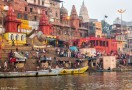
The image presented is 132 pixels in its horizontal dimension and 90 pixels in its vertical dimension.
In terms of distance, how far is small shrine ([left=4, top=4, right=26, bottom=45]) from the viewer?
5437cm

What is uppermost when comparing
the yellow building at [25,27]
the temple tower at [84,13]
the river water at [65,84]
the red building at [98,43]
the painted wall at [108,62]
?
the temple tower at [84,13]

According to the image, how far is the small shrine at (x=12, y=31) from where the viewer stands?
54.4 m

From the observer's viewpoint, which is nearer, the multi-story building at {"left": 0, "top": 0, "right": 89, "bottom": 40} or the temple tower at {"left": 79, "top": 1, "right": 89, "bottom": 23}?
the multi-story building at {"left": 0, "top": 0, "right": 89, "bottom": 40}

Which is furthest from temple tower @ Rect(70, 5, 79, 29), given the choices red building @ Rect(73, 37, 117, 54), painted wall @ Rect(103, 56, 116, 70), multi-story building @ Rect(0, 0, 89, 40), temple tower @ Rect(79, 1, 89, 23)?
painted wall @ Rect(103, 56, 116, 70)

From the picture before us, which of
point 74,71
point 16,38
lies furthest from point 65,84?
point 16,38

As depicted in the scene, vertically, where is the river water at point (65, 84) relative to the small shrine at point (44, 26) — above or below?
below

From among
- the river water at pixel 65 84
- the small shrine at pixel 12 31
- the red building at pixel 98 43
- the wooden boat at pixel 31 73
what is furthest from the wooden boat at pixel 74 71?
the red building at pixel 98 43

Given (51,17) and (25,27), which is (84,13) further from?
(25,27)

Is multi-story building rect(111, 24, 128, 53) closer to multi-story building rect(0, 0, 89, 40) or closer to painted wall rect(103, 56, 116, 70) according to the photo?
multi-story building rect(0, 0, 89, 40)

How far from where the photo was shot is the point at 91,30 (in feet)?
276

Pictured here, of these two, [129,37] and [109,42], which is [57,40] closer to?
[109,42]

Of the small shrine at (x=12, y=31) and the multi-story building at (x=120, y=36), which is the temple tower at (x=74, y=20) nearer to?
the multi-story building at (x=120, y=36)

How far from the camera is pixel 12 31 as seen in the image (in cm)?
5516

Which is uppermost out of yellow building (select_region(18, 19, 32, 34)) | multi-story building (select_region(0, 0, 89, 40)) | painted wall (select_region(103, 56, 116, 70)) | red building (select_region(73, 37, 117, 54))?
multi-story building (select_region(0, 0, 89, 40))
